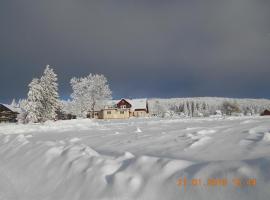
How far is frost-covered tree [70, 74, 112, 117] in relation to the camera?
236ft

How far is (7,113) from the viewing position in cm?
6856

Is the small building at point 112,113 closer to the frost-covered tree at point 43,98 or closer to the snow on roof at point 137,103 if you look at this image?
the snow on roof at point 137,103

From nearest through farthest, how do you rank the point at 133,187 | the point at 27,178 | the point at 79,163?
1. the point at 133,187
2. the point at 79,163
3. the point at 27,178

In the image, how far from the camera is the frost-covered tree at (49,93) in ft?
171

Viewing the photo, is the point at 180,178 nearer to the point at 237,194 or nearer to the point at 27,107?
the point at 237,194

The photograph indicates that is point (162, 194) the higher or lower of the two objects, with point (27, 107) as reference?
lower

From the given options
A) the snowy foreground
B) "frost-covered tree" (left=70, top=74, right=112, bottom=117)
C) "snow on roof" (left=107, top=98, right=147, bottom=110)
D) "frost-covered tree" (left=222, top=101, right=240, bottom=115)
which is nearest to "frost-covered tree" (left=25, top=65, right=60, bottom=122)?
"frost-covered tree" (left=70, top=74, right=112, bottom=117)

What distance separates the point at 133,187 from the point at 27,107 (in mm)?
49882

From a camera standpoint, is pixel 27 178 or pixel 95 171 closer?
pixel 95 171

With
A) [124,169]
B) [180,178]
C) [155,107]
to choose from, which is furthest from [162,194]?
[155,107]

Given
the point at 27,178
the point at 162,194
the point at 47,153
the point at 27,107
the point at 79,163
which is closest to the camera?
the point at 162,194

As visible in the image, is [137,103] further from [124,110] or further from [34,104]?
[34,104]

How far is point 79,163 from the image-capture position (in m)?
6.25

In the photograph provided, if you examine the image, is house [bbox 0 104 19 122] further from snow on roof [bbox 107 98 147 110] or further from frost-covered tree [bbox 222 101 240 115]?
frost-covered tree [bbox 222 101 240 115]
